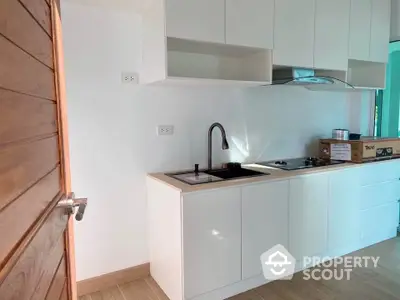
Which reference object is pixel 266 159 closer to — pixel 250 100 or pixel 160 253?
pixel 250 100

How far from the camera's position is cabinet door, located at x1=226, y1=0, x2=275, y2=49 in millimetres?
2178

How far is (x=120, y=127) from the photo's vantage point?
2336 mm

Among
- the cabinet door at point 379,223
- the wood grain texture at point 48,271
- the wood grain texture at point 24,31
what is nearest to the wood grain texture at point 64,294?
the wood grain texture at point 48,271

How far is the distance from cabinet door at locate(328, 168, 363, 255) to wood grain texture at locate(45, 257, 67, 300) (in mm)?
2196

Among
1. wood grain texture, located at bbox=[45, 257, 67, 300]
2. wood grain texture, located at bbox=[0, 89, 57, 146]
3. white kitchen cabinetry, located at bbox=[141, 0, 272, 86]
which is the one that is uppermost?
white kitchen cabinetry, located at bbox=[141, 0, 272, 86]

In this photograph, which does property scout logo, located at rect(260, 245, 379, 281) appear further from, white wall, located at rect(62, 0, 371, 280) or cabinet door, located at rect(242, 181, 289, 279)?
white wall, located at rect(62, 0, 371, 280)

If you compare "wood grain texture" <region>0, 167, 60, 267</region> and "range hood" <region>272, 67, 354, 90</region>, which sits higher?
"range hood" <region>272, 67, 354, 90</region>

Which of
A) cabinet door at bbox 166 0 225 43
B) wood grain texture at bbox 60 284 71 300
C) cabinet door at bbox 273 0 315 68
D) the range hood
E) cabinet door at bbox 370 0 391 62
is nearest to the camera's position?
wood grain texture at bbox 60 284 71 300

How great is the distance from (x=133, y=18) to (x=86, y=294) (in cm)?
210

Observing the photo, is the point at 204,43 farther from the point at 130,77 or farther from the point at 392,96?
the point at 392,96

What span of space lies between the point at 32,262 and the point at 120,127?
1.69 meters

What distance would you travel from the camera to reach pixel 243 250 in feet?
7.27

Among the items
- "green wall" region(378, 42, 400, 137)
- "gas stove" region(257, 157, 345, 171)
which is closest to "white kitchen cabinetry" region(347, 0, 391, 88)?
"green wall" region(378, 42, 400, 137)

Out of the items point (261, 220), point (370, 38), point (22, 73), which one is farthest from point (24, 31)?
point (370, 38)
